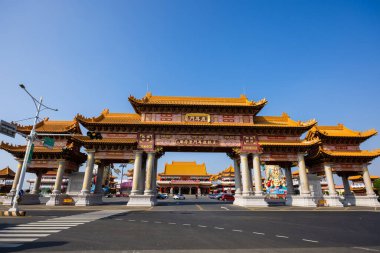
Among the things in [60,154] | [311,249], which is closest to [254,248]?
[311,249]

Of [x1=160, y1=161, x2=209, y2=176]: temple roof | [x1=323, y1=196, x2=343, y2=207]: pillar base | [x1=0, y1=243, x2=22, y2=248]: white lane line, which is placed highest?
[x1=160, y1=161, x2=209, y2=176]: temple roof

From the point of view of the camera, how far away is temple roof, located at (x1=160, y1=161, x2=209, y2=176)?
70.2 metres

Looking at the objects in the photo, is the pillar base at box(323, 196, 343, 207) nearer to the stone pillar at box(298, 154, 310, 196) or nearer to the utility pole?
the stone pillar at box(298, 154, 310, 196)

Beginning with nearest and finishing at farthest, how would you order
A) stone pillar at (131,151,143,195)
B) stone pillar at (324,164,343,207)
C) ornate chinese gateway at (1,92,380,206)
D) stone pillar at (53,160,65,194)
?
1. stone pillar at (131,151,143,195)
2. ornate chinese gateway at (1,92,380,206)
3. stone pillar at (324,164,343,207)
4. stone pillar at (53,160,65,194)

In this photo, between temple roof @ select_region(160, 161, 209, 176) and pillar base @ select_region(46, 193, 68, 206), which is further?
temple roof @ select_region(160, 161, 209, 176)

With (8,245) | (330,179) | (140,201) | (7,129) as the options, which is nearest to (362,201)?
(330,179)

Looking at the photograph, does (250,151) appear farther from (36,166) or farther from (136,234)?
(36,166)

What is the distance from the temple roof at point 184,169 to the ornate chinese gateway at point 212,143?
4487 cm

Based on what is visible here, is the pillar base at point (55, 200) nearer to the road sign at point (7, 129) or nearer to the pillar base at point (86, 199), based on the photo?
the pillar base at point (86, 199)

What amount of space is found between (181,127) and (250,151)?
28.5 ft

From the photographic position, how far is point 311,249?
624 centimetres

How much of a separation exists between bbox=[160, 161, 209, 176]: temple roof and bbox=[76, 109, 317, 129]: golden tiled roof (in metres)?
45.3

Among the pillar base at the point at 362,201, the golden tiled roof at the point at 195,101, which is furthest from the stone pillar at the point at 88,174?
the pillar base at the point at 362,201

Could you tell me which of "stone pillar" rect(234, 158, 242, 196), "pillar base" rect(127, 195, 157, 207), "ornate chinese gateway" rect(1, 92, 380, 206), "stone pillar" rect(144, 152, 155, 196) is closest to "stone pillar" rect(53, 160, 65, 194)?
"ornate chinese gateway" rect(1, 92, 380, 206)
